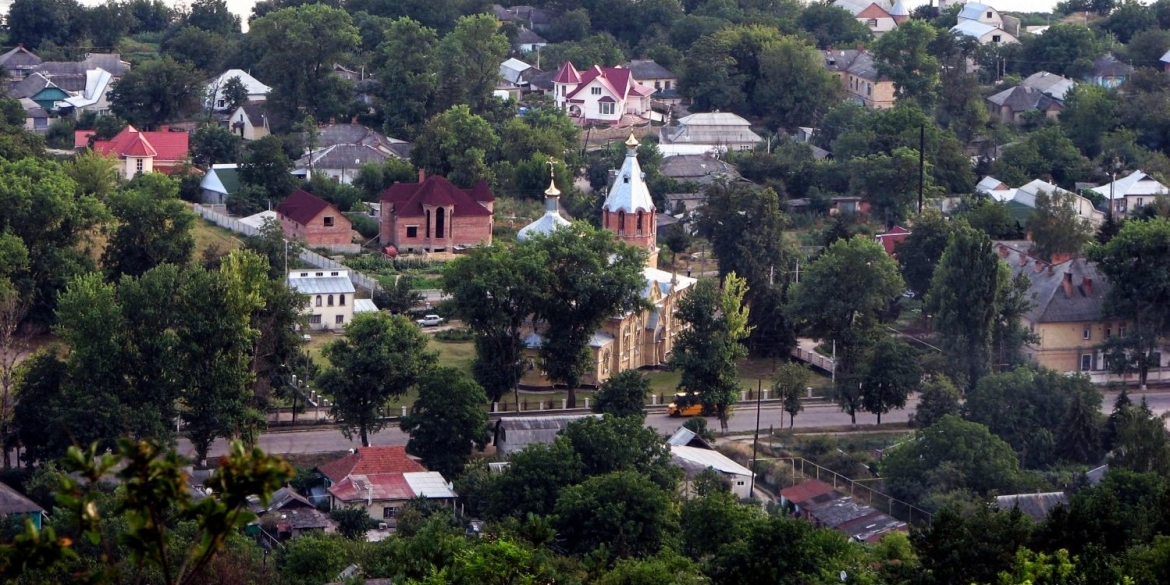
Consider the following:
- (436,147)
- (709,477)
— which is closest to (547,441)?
(709,477)

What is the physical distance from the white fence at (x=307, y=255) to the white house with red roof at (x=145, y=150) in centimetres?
225

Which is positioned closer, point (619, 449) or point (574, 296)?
point (619, 449)

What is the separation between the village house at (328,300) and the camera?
35.6m

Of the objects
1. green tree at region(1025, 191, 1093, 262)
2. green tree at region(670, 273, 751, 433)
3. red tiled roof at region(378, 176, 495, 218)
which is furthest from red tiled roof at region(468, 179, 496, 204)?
green tree at region(1025, 191, 1093, 262)

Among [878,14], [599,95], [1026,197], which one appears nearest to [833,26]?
[878,14]

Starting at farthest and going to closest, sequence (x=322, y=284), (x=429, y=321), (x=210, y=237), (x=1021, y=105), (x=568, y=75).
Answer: (x=568, y=75)
(x=1021, y=105)
(x=210, y=237)
(x=429, y=321)
(x=322, y=284)

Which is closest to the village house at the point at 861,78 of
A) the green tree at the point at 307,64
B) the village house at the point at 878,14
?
the village house at the point at 878,14

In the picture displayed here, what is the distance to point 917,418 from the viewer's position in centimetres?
3136

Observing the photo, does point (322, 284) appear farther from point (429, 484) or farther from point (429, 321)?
point (429, 484)

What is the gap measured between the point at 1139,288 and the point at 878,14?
3060cm

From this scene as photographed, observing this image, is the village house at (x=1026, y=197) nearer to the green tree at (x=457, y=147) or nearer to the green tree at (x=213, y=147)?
the green tree at (x=457, y=147)

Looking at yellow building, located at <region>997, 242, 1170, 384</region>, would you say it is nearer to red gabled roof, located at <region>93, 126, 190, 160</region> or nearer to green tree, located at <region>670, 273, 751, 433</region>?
green tree, located at <region>670, 273, 751, 433</region>

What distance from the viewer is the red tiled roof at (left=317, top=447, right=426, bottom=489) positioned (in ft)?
90.7

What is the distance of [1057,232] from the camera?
128 ft
